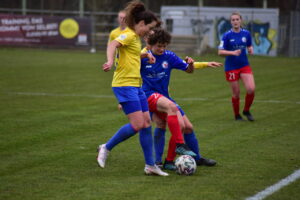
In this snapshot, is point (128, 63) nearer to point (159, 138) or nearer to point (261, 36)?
point (159, 138)

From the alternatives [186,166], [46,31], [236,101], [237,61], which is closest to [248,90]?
[236,101]

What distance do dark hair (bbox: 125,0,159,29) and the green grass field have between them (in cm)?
176

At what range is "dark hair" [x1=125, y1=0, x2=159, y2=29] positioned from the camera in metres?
6.85

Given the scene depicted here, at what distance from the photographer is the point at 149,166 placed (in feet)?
22.9

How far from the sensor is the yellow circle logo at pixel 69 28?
35.3 meters

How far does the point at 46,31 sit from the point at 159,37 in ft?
94.6

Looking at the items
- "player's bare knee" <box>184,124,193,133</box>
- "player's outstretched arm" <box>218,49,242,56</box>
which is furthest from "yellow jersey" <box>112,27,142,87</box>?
"player's outstretched arm" <box>218,49,242,56</box>

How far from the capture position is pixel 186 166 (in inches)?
275

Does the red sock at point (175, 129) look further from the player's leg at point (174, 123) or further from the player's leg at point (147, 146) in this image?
the player's leg at point (147, 146)

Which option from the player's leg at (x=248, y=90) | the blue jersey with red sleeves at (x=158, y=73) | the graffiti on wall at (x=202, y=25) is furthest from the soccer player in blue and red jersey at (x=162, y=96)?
the graffiti on wall at (x=202, y=25)

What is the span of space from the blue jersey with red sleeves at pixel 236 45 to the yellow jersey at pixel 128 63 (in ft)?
18.3

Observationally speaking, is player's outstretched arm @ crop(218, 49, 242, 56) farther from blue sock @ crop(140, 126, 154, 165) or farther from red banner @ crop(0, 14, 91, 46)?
red banner @ crop(0, 14, 91, 46)

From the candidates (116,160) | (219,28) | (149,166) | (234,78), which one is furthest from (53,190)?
(219,28)

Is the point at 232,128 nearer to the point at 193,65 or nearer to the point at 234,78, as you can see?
the point at 234,78
